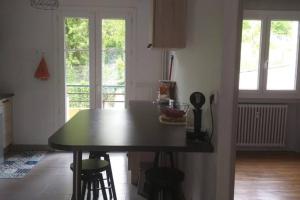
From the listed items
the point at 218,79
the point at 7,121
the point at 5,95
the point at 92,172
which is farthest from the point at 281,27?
the point at 7,121

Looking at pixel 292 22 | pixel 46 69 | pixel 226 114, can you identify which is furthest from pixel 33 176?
pixel 292 22

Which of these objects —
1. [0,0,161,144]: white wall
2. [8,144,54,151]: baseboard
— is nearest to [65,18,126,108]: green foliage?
[0,0,161,144]: white wall

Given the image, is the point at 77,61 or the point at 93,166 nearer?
the point at 93,166

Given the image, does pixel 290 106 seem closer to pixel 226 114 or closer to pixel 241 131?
pixel 241 131

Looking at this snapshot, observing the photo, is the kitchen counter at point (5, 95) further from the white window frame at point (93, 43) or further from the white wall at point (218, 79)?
the white wall at point (218, 79)

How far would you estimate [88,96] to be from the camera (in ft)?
16.8

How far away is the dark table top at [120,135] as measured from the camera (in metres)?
1.81

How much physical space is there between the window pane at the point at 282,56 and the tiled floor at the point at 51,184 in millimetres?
Result: 2777

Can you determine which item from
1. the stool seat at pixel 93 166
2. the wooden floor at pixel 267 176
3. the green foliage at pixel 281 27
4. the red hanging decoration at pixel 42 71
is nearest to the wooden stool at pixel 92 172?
the stool seat at pixel 93 166

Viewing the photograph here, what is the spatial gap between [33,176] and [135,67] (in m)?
2.25

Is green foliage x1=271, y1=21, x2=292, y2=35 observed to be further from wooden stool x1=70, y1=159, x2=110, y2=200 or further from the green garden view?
wooden stool x1=70, y1=159, x2=110, y2=200

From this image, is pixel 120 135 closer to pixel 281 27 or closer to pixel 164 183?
pixel 164 183

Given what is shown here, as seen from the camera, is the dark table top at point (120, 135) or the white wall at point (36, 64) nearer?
the dark table top at point (120, 135)

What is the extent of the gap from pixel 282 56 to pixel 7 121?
14.7 feet
